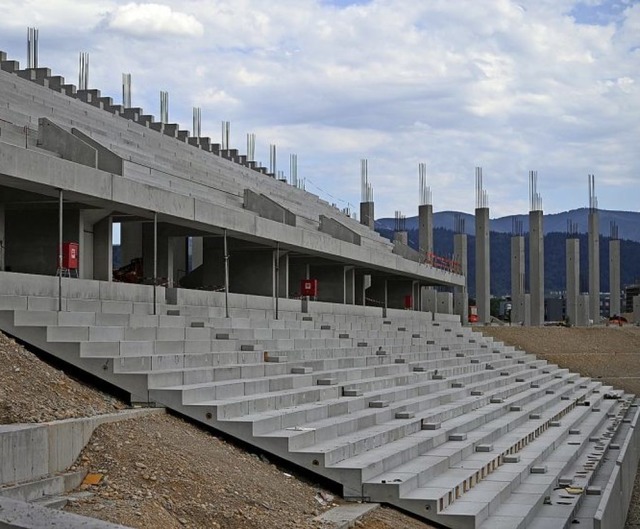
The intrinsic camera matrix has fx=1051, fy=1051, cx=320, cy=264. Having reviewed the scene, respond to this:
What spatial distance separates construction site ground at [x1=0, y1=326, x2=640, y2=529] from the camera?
27.5 ft

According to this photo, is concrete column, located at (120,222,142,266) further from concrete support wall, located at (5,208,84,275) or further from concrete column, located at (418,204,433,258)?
concrete column, located at (418,204,433,258)

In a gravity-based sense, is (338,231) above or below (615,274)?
above

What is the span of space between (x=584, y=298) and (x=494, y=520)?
49.6 meters

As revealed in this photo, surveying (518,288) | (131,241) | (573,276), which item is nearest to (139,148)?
(131,241)

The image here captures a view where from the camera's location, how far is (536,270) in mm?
57062

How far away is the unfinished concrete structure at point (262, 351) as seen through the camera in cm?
1145

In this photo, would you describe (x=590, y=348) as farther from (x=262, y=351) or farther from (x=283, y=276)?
(x=262, y=351)

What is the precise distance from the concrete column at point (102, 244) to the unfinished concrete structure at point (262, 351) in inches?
1.2

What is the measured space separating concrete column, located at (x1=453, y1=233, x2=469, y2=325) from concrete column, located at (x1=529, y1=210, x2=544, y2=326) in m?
3.67

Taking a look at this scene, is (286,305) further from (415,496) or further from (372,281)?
(372,281)

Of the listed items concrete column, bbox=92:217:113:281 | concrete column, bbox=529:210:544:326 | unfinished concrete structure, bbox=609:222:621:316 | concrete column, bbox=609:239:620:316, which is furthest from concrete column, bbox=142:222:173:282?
unfinished concrete structure, bbox=609:222:621:316

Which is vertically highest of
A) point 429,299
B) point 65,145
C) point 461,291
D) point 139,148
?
point 139,148

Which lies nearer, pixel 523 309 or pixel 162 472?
pixel 162 472

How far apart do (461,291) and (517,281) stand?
8108mm
